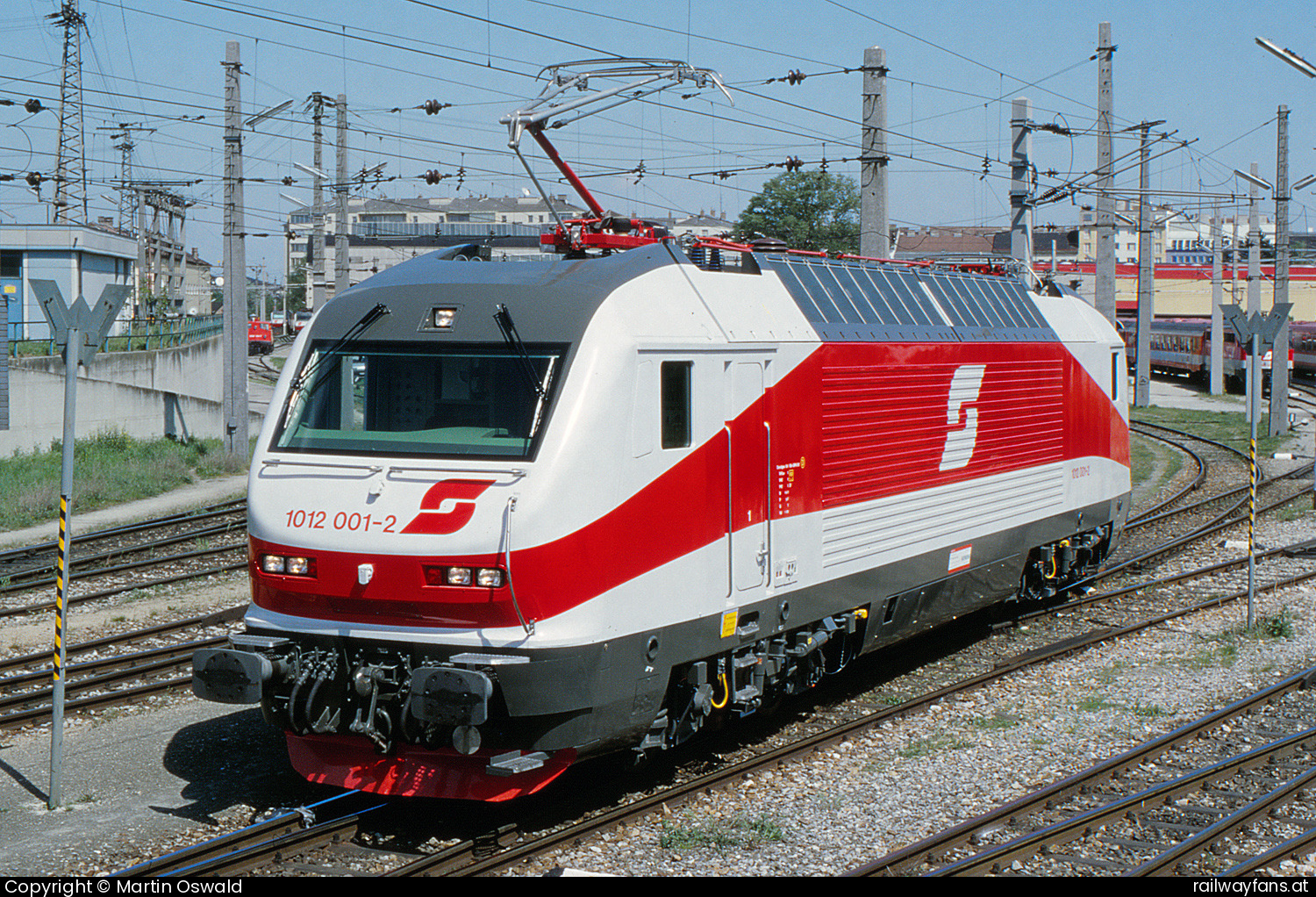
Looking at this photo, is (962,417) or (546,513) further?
(962,417)

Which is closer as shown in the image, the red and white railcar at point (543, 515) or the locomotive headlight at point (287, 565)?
the red and white railcar at point (543, 515)

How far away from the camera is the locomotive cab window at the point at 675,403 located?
809 cm

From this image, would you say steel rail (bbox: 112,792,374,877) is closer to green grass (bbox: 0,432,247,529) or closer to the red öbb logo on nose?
the red öbb logo on nose

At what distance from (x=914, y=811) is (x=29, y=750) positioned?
21.1ft

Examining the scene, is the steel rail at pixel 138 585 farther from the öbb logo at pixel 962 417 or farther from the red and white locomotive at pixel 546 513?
the öbb logo at pixel 962 417

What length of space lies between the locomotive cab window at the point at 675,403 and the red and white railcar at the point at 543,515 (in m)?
0.02

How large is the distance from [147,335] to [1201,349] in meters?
41.4

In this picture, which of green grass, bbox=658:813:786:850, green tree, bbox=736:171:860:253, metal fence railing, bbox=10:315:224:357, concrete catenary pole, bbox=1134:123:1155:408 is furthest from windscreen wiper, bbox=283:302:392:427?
green tree, bbox=736:171:860:253

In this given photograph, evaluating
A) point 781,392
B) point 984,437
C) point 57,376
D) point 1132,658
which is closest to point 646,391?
point 781,392

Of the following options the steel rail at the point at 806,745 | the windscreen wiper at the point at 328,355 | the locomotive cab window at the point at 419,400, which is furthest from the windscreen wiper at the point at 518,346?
the steel rail at the point at 806,745

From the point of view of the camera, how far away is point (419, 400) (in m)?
7.95

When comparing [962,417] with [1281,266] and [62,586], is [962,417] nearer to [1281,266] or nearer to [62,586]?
[62,586]

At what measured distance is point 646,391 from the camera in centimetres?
793

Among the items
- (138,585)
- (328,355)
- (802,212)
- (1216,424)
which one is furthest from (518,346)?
(802,212)
